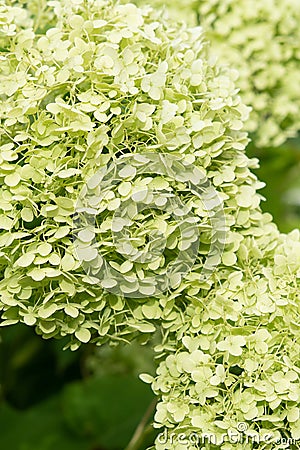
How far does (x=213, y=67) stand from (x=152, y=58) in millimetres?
84

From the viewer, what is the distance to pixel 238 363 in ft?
2.57

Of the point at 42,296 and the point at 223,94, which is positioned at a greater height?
the point at 223,94

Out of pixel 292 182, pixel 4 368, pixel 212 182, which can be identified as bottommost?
pixel 4 368

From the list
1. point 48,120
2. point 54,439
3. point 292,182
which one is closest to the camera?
point 48,120

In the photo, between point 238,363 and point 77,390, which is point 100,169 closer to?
point 238,363

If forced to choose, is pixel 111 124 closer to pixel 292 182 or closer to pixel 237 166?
pixel 237 166

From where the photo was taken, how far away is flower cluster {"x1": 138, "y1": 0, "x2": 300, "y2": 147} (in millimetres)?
1221

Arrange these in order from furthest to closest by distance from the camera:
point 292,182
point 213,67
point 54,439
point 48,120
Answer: point 292,182 < point 54,439 < point 213,67 < point 48,120

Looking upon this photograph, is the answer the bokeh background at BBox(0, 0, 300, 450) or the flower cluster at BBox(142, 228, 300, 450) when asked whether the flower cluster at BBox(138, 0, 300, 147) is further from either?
the flower cluster at BBox(142, 228, 300, 450)

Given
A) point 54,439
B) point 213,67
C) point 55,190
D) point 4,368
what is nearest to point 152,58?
point 213,67

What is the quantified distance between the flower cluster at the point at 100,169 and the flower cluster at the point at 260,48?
1.28ft

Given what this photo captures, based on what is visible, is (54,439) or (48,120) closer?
(48,120)

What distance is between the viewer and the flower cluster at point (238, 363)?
0.76 metres

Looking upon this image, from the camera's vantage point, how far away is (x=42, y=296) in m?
0.79
